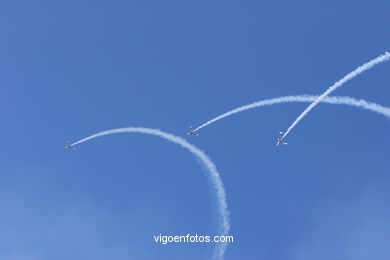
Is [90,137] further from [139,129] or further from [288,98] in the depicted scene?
[288,98]

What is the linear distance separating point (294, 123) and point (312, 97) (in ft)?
16.6

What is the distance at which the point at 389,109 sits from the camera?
313 ft

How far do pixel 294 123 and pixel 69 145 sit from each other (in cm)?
3979

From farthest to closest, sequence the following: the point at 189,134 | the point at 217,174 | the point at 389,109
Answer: the point at 189,134 → the point at 217,174 → the point at 389,109

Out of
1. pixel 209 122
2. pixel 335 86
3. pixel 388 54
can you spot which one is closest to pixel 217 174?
pixel 209 122

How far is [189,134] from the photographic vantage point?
10856cm

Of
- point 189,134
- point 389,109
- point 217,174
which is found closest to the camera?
point 389,109

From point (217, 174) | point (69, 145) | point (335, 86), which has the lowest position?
point (217, 174)

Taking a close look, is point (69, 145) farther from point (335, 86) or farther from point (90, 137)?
point (335, 86)

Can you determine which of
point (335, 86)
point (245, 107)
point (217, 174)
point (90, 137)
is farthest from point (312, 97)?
point (90, 137)

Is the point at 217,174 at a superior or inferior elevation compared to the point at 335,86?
A: inferior

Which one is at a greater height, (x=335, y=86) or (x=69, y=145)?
(x=69, y=145)

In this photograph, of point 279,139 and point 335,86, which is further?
point 279,139

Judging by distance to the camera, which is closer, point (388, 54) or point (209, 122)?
point (388, 54)
